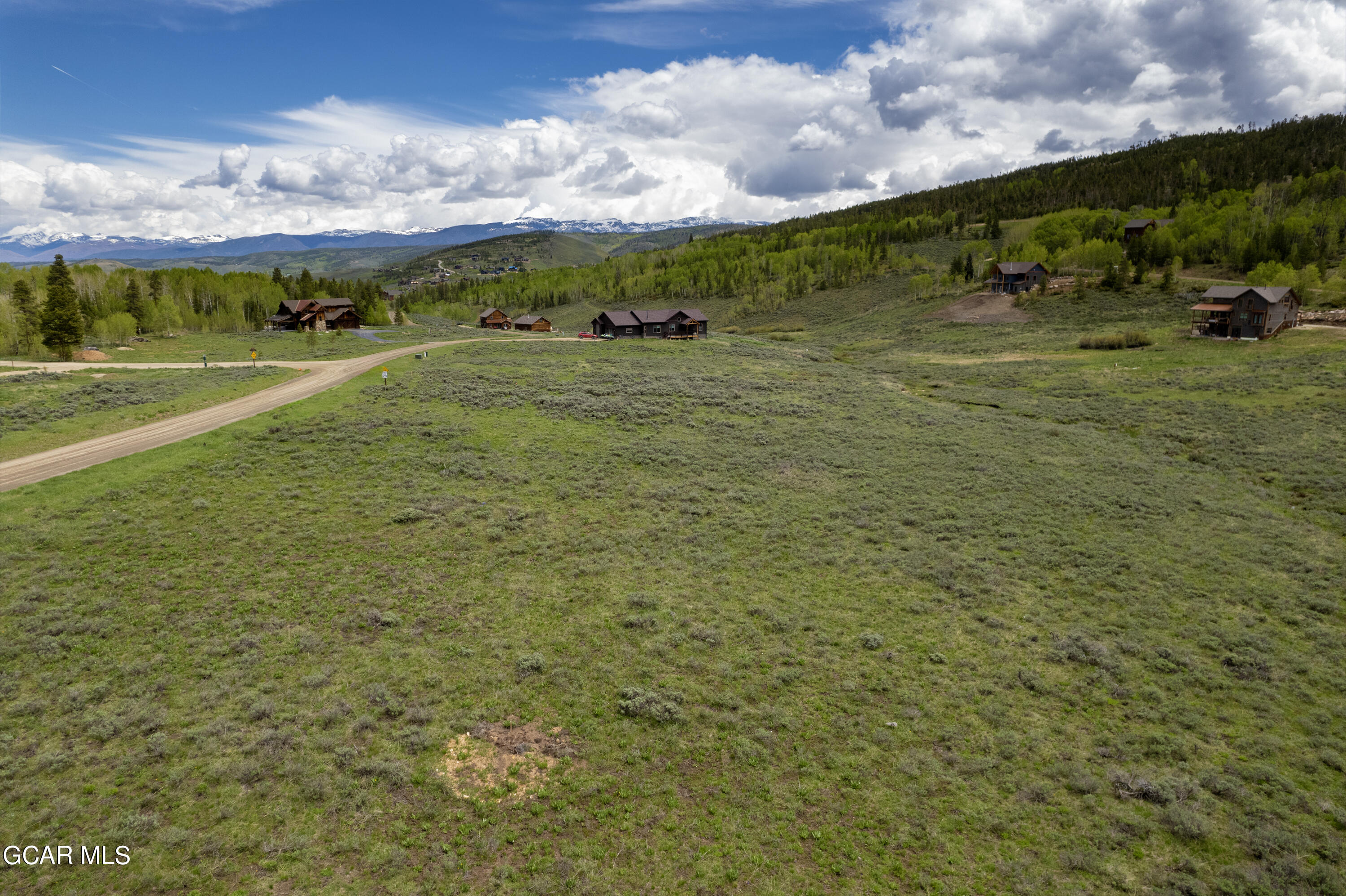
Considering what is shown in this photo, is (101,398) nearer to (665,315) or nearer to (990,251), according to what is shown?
(665,315)

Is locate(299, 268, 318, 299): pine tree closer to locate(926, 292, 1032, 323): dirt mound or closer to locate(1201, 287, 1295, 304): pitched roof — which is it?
locate(926, 292, 1032, 323): dirt mound

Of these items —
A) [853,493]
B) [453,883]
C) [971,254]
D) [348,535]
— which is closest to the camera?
[453,883]

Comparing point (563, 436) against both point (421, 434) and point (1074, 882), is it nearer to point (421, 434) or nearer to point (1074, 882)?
point (421, 434)

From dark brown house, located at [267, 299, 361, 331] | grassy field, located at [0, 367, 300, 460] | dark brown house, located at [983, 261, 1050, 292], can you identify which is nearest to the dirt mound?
dark brown house, located at [983, 261, 1050, 292]

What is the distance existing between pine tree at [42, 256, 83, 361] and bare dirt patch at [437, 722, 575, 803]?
67.5 meters

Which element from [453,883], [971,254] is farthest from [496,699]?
[971,254]

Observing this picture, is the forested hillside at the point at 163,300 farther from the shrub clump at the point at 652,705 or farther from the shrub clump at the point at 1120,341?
the shrub clump at the point at 1120,341

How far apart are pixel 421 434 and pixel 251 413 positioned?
11.4 meters

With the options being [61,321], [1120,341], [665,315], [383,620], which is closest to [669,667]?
[383,620]

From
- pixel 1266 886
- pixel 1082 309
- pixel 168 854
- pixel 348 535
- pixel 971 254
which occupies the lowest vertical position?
pixel 1266 886

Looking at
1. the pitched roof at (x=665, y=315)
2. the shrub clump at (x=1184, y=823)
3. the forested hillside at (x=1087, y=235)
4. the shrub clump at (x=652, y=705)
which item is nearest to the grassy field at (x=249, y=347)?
the pitched roof at (x=665, y=315)

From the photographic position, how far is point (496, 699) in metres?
15.9

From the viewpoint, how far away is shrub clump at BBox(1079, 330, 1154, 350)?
72.1 m

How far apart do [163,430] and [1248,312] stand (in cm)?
10246
